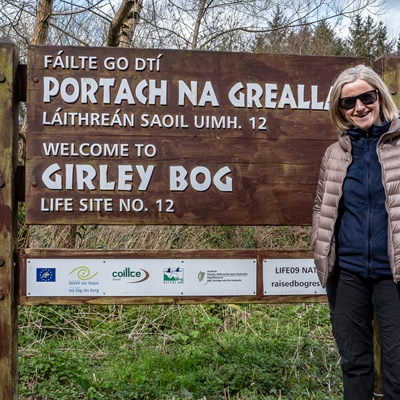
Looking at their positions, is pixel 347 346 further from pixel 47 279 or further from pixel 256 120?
pixel 47 279

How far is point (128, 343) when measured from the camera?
15.8 feet

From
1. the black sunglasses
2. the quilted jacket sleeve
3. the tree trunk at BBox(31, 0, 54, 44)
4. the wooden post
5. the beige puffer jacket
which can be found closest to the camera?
the beige puffer jacket

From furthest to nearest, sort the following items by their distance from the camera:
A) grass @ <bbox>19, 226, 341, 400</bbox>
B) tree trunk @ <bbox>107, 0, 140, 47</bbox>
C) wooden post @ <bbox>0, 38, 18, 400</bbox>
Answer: tree trunk @ <bbox>107, 0, 140, 47</bbox>, grass @ <bbox>19, 226, 341, 400</bbox>, wooden post @ <bbox>0, 38, 18, 400</bbox>

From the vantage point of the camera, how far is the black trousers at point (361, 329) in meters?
2.39

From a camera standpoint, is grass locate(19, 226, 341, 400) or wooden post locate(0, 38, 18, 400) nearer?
wooden post locate(0, 38, 18, 400)

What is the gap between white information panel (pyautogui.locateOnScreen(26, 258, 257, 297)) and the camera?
3.15 m

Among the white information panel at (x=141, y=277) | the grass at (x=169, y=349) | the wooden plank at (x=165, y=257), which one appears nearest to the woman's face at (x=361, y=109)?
the wooden plank at (x=165, y=257)

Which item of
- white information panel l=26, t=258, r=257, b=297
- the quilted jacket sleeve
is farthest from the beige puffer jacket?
white information panel l=26, t=258, r=257, b=297

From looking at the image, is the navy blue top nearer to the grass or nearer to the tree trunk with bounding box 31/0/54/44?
the grass

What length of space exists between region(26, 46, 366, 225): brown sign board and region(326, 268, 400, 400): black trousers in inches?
36.0

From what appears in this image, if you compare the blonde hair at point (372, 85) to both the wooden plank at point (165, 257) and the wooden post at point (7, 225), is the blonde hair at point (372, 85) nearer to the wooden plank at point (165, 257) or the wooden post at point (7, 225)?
the wooden plank at point (165, 257)

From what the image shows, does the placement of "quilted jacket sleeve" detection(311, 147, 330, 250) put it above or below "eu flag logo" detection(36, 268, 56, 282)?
above

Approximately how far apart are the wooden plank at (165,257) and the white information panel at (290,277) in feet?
0.10

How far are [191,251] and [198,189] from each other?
0.43 m
